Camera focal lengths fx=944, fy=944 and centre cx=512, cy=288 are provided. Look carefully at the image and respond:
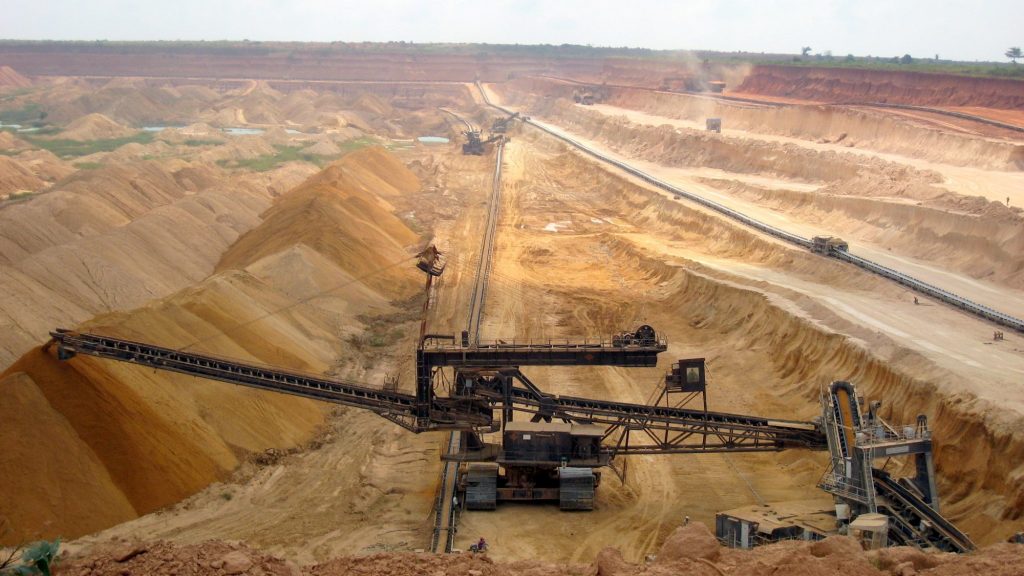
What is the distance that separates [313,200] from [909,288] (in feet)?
109

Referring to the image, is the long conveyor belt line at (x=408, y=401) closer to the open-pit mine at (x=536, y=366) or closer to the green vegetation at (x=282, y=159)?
the open-pit mine at (x=536, y=366)

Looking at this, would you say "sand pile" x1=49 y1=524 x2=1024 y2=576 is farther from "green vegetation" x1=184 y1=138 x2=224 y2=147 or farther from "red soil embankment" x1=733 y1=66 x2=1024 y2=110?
"green vegetation" x1=184 y1=138 x2=224 y2=147

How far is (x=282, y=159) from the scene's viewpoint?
100m

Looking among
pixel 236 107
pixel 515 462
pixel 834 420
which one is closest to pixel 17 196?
pixel 515 462

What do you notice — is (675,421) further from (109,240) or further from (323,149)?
(323,149)

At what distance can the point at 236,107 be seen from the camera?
153625 mm

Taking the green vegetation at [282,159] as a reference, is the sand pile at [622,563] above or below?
below

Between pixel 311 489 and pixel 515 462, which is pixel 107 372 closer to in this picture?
pixel 311 489

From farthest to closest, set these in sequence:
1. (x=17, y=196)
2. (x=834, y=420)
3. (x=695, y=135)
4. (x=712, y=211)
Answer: (x=695, y=135)
(x=17, y=196)
(x=712, y=211)
(x=834, y=420)

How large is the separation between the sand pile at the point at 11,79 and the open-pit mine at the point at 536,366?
124401 mm

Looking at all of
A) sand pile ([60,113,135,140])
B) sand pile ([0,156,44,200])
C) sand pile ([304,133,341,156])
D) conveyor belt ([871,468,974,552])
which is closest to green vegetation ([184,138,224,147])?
sand pile ([60,113,135,140])

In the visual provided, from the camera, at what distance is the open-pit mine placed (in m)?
23.2

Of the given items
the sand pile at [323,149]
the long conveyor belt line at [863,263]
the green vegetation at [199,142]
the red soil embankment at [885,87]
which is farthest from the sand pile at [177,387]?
the red soil embankment at [885,87]

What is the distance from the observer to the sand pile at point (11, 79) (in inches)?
7288
